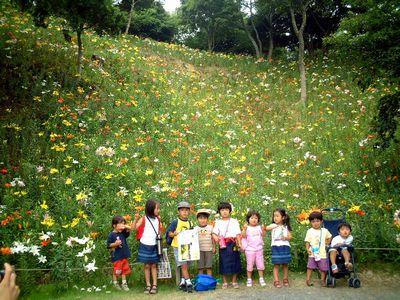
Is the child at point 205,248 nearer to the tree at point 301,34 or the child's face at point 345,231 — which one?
the child's face at point 345,231

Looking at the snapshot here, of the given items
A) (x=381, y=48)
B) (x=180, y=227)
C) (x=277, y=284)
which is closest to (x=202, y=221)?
(x=180, y=227)

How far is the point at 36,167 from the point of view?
921 cm

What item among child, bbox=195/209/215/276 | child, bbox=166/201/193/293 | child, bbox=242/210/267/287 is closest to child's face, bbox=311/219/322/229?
child, bbox=242/210/267/287

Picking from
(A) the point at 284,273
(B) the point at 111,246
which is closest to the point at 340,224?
(A) the point at 284,273

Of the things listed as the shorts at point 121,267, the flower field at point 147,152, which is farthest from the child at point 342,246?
the shorts at point 121,267

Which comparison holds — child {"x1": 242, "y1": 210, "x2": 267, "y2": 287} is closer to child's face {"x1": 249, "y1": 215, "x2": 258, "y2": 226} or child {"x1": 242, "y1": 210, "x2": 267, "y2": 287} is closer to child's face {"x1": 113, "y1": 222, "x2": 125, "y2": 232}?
child's face {"x1": 249, "y1": 215, "x2": 258, "y2": 226}

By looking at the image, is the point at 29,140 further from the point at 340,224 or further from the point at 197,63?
the point at 197,63

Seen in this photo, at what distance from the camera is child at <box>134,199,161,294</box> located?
6570mm

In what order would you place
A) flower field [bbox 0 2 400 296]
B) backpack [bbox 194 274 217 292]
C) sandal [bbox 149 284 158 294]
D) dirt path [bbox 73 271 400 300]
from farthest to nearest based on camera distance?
flower field [bbox 0 2 400 296] → backpack [bbox 194 274 217 292] → sandal [bbox 149 284 158 294] → dirt path [bbox 73 271 400 300]

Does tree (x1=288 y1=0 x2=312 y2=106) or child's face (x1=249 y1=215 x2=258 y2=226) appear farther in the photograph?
tree (x1=288 y1=0 x2=312 y2=106)

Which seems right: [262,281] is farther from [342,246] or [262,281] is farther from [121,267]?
[121,267]

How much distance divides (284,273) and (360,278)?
1367mm

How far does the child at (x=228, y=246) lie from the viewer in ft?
22.1

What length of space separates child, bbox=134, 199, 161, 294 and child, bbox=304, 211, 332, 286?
259cm
